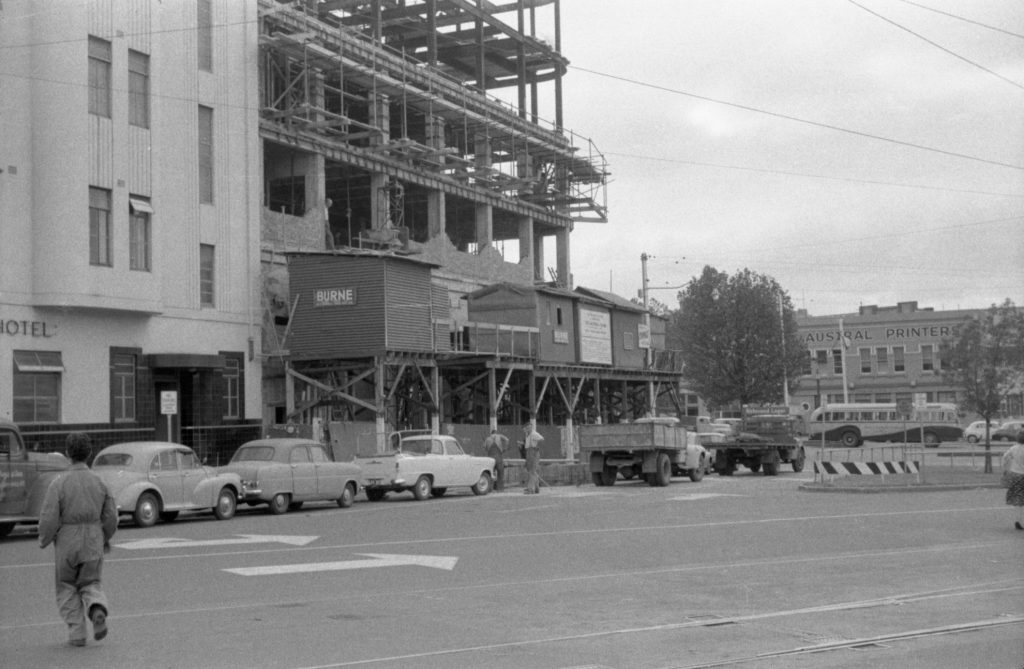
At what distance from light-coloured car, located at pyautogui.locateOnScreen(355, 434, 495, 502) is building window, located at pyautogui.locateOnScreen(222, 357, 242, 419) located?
288 inches

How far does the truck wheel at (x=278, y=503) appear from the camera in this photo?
82.3 feet

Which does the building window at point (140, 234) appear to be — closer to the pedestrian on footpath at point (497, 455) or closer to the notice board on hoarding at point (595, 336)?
the pedestrian on footpath at point (497, 455)

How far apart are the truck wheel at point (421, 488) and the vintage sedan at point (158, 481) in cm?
640

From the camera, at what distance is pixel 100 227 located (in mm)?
30938

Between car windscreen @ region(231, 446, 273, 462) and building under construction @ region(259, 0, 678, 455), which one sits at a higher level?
building under construction @ region(259, 0, 678, 455)

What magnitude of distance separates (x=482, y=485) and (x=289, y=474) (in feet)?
24.9

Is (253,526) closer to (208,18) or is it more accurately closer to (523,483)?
(523,483)

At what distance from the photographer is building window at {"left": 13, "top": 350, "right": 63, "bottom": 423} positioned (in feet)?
95.3

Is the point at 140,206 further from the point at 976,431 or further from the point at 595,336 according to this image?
the point at 976,431

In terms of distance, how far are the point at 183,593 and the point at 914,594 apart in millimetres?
7927

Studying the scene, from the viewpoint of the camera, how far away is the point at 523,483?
36375 mm

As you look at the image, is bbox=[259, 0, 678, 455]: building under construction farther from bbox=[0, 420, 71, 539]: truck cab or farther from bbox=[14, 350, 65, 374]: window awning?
bbox=[0, 420, 71, 539]: truck cab

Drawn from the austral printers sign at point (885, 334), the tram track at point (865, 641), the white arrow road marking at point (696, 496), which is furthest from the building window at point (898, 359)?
the tram track at point (865, 641)

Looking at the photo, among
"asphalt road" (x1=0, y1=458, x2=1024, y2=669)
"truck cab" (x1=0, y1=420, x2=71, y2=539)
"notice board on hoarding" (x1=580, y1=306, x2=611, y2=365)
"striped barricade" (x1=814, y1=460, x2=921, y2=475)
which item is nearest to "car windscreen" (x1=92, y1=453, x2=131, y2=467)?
"asphalt road" (x1=0, y1=458, x2=1024, y2=669)
